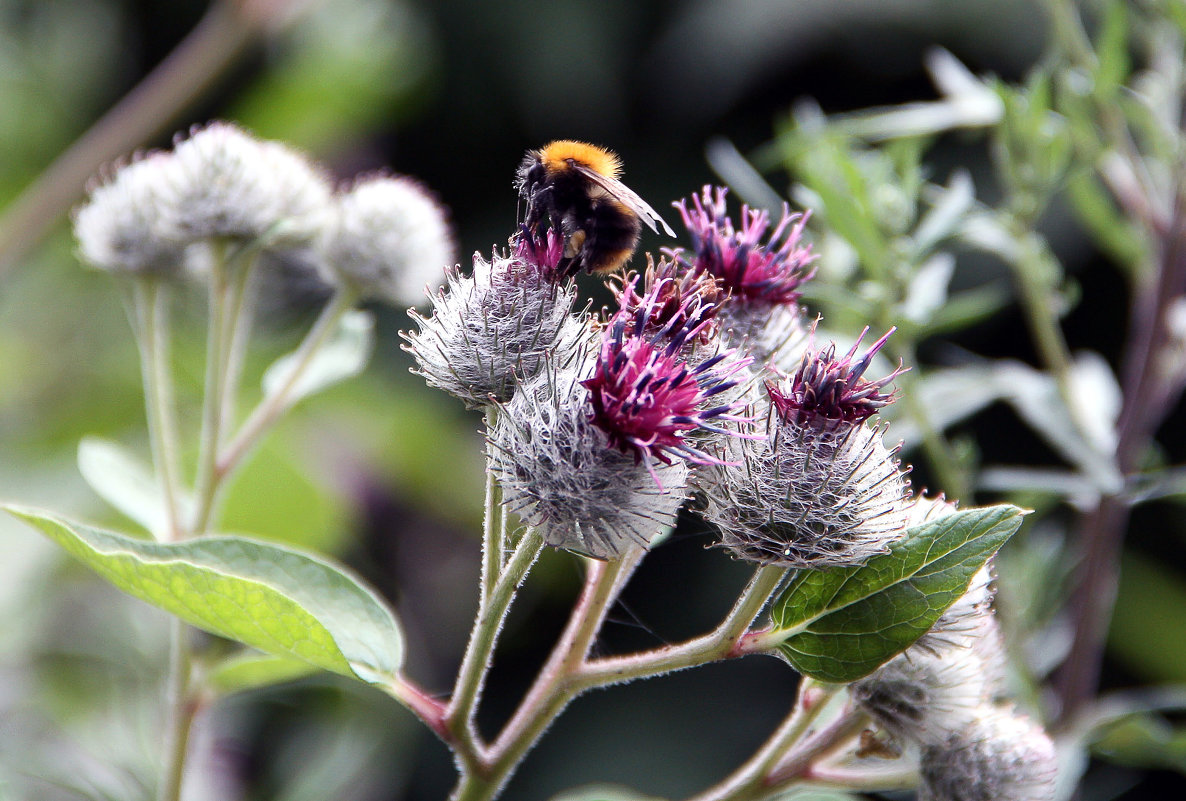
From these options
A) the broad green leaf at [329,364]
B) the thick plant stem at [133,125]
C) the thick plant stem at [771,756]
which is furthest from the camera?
the thick plant stem at [133,125]

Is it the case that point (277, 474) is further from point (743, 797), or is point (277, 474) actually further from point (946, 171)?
point (946, 171)

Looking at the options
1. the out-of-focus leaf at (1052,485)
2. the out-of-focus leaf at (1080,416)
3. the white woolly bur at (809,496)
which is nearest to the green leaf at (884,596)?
the white woolly bur at (809,496)

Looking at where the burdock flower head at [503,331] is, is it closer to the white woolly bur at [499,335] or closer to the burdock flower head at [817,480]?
the white woolly bur at [499,335]

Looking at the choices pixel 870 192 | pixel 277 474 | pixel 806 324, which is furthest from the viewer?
pixel 277 474

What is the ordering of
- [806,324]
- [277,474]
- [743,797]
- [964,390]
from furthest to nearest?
[277,474], [964,390], [806,324], [743,797]

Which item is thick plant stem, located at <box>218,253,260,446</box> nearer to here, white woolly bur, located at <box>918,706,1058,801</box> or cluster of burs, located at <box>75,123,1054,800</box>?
cluster of burs, located at <box>75,123,1054,800</box>

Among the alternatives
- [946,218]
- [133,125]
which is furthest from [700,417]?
[133,125]

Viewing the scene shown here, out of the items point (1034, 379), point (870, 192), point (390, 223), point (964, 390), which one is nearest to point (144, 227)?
A: point (390, 223)

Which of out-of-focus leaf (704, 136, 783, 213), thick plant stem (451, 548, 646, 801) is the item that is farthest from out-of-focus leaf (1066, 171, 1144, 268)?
thick plant stem (451, 548, 646, 801)
